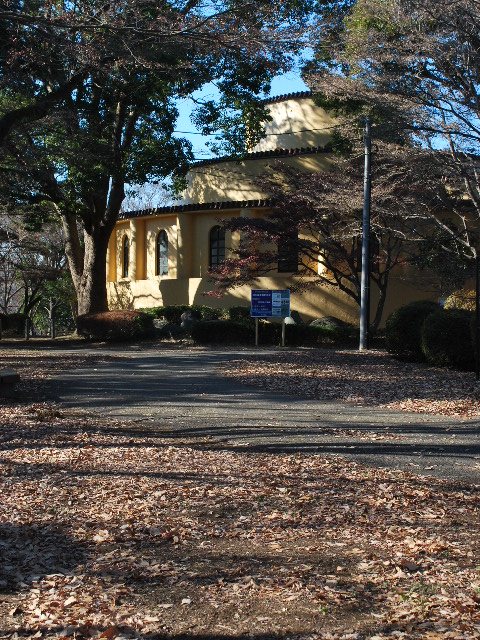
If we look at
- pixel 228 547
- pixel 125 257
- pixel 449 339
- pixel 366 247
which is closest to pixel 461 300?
pixel 366 247

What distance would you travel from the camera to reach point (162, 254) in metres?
34.5

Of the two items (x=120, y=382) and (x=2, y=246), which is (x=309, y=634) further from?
(x=2, y=246)

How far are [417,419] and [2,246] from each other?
26961 millimetres

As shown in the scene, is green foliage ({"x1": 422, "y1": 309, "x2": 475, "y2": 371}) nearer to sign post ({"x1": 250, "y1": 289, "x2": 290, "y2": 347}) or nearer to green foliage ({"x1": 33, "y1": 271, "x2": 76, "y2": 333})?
sign post ({"x1": 250, "y1": 289, "x2": 290, "y2": 347})

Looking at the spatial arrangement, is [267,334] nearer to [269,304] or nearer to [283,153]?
[269,304]

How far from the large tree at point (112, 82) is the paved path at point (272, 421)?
541cm

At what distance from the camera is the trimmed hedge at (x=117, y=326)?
87.5 feet

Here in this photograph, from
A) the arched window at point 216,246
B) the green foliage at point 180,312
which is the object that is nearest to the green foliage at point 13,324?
the green foliage at point 180,312

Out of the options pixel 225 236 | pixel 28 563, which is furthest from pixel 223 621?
pixel 225 236

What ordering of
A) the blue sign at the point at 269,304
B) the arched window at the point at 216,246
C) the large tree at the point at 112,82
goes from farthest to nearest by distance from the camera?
the arched window at the point at 216,246 < the blue sign at the point at 269,304 < the large tree at the point at 112,82

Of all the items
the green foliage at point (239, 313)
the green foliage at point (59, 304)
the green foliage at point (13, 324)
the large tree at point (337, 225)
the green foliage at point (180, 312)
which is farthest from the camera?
the green foliage at point (13, 324)

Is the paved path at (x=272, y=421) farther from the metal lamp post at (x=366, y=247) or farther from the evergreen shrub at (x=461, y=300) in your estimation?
the evergreen shrub at (x=461, y=300)

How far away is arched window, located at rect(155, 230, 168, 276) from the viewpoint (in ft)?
112

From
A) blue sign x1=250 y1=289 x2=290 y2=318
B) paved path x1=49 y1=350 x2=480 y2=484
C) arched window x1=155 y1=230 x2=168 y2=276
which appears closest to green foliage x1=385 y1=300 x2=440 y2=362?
paved path x1=49 y1=350 x2=480 y2=484
